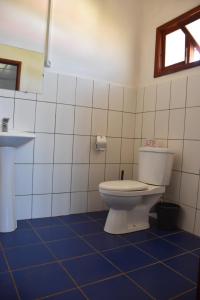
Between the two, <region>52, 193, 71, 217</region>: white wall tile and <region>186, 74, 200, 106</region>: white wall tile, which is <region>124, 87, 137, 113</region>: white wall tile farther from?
<region>52, 193, 71, 217</region>: white wall tile

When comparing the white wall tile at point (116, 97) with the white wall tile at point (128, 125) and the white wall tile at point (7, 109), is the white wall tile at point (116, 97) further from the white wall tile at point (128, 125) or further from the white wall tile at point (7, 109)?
the white wall tile at point (7, 109)

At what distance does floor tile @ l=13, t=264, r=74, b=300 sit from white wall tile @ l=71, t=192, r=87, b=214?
1.03 m

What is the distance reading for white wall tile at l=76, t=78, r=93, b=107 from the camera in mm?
2508

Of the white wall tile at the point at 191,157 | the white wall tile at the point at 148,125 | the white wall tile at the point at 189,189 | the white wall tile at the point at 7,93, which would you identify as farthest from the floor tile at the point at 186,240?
the white wall tile at the point at 7,93

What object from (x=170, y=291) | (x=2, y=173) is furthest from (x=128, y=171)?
(x=170, y=291)

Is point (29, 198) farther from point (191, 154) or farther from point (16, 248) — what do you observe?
point (191, 154)

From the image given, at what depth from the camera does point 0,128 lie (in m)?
2.13

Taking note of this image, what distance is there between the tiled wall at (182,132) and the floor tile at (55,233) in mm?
1020

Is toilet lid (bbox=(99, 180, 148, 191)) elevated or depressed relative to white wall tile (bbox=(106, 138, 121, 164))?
depressed

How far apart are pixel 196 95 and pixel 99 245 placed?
1.48 metres

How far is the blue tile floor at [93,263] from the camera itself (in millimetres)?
1315

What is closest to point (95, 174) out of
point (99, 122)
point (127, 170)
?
point (127, 170)

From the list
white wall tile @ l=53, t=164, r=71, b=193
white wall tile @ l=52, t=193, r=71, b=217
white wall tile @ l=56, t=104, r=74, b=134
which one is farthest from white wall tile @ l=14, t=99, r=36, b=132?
white wall tile @ l=52, t=193, r=71, b=217

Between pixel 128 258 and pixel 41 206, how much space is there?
3.43 ft
